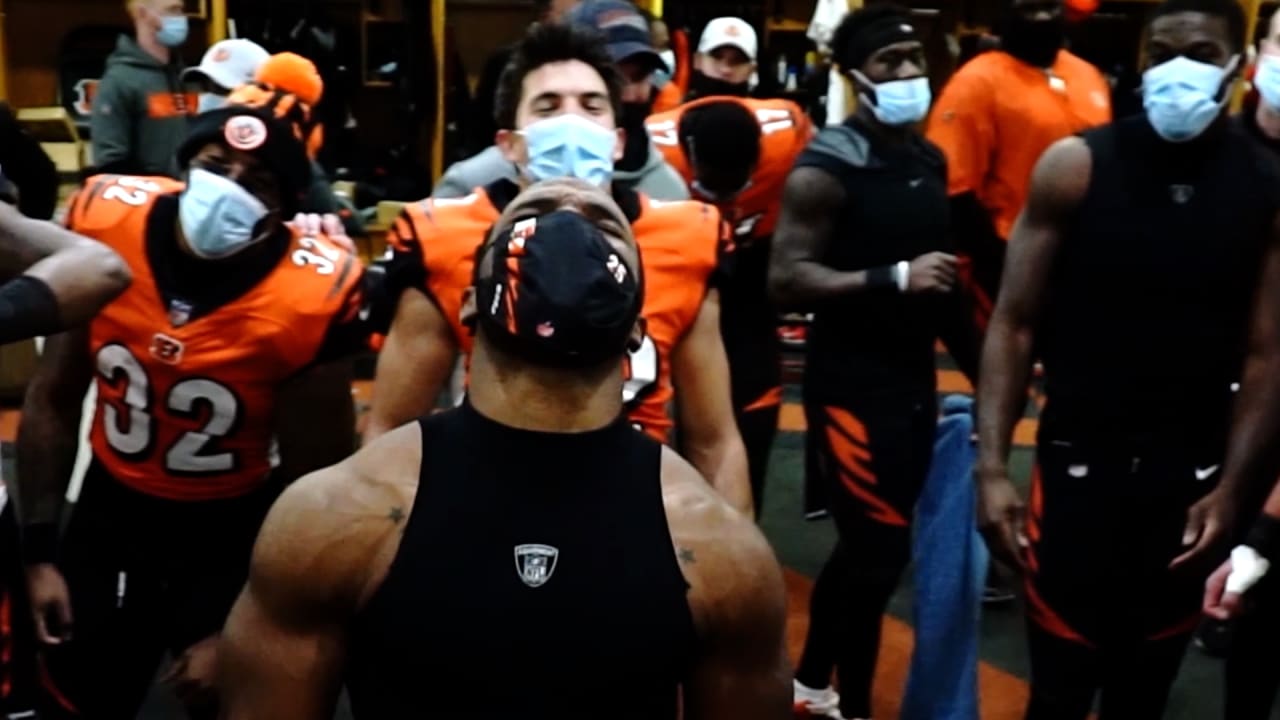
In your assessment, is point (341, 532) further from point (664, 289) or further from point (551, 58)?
point (551, 58)

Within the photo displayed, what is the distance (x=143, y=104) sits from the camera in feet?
18.4

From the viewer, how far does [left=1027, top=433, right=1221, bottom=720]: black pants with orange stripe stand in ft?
8.70

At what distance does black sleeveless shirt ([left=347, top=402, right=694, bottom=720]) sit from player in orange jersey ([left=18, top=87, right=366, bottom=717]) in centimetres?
137

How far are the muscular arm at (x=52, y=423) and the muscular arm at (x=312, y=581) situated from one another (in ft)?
4.47

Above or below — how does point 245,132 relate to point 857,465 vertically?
above

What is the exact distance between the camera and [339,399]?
284 cm

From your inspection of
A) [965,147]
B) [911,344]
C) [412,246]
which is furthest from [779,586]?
[965,147]

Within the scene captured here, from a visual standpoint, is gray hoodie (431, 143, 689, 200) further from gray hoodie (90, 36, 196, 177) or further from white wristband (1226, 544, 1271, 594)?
gray hoodie (90, 36, 196, 177)

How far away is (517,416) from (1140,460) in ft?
5.30

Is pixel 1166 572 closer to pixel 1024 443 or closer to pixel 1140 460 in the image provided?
pixel 1140 460

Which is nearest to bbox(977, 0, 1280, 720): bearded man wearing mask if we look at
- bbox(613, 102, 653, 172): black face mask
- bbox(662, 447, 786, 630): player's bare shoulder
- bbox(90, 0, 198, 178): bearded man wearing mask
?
bbox(613, 102, 653, 172): black face mask

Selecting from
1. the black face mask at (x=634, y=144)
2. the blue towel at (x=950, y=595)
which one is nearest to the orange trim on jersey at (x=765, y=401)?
the blue towel at (x=950, y=595)

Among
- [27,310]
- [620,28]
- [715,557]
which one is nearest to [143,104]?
[620,28]

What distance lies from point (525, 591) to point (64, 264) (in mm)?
1057
